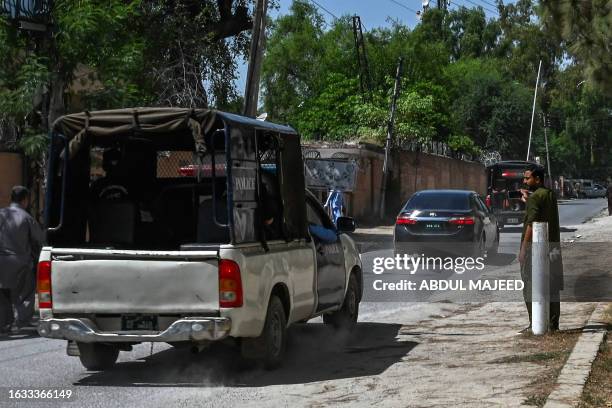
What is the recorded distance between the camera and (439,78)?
2766 inches

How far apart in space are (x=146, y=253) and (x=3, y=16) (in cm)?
1027

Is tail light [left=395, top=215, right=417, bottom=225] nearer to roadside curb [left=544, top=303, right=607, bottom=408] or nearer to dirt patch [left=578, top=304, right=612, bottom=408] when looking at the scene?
roadside curb [left=544, top=303, right=607, bottom=408]

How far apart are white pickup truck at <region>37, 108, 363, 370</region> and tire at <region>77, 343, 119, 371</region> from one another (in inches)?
0.5

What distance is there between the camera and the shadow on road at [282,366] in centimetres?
928

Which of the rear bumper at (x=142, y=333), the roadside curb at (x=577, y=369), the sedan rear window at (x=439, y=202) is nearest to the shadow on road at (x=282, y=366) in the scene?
the rear bumper at (x=142, y=333)

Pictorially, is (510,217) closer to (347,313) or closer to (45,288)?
(347,313)

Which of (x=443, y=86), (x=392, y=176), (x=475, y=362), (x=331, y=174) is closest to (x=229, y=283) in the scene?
(x=475, y=362)

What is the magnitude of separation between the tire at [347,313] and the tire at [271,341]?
Result: 7.50 feet

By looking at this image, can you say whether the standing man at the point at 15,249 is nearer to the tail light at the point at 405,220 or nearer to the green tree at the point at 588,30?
the green tree at the point at 588,30

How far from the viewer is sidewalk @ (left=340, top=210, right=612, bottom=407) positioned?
814 centimetres

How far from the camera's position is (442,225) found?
67.8ft

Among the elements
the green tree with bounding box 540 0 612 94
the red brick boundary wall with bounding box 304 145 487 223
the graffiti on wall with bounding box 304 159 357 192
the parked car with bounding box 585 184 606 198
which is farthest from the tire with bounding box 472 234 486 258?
the parked car with bounding box 585 184 606 198

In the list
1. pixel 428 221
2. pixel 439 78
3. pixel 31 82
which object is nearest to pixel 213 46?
pixel 428 221

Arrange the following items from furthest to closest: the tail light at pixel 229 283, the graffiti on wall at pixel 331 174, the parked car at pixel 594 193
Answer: the parked car at pixel 594 193 < the graffiti on wall at pixel 331 174 < the tail light at pixel 229 283
